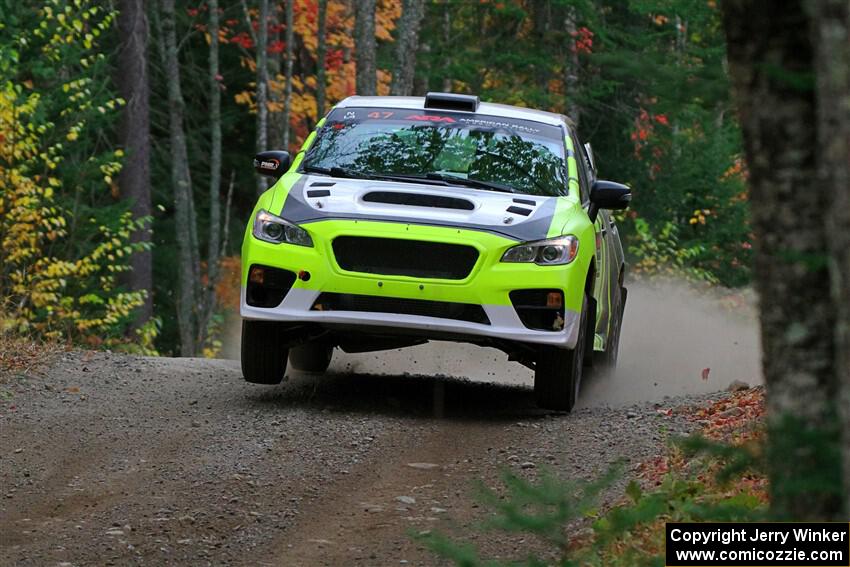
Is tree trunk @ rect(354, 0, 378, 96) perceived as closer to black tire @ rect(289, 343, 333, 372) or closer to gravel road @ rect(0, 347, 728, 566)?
black tire @ rect(289, 343, 333, 372)

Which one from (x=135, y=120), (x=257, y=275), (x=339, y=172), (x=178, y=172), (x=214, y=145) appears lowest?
(x=178, y=172)

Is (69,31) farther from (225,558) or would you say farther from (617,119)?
(617,119)

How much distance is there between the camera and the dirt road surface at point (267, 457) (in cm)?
647

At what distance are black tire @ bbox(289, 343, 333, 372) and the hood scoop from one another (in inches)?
89.7

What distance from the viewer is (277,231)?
371 inches

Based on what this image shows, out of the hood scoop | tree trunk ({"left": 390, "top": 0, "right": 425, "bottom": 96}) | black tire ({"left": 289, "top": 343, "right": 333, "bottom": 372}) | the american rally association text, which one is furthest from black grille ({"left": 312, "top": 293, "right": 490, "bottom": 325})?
A: tree trunk ({"left": 390, "top": 0, "right": 425, "bottom": 96})

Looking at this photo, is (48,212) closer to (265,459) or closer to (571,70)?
(265,459)

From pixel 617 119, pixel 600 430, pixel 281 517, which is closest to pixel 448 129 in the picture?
pixel 600 430

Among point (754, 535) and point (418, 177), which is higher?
point (754, 535)

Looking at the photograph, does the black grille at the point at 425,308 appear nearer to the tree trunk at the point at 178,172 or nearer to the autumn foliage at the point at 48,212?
the autumn foliage at the point at 48,212

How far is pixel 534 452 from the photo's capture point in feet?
27.8

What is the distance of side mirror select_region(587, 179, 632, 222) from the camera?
10328mm

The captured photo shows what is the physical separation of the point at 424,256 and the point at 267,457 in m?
1.77

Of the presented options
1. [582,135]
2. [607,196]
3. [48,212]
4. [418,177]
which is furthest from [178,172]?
[607,196]
